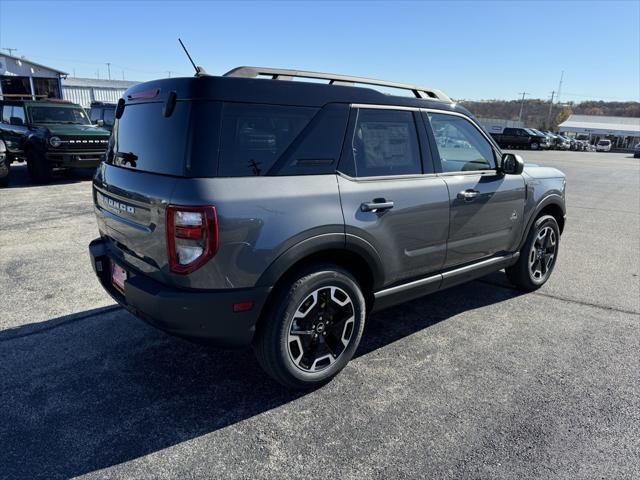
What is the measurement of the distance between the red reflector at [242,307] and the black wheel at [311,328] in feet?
0.63

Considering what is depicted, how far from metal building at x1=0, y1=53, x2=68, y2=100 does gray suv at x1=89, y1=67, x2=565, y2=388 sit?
89.2ft

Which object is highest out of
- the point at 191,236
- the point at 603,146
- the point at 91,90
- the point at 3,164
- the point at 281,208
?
the point at 91,90

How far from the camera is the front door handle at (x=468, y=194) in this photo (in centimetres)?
372

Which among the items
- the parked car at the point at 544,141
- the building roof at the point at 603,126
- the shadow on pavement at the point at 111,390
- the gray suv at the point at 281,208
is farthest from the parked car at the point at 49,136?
the building roof at the point at 603,126

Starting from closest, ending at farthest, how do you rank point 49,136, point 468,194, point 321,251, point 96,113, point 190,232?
point 190,232, point 321,251, point 468,194, point 49,136, point 96,113

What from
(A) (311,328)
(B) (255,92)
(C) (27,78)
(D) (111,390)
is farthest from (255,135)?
(C) (27,78)

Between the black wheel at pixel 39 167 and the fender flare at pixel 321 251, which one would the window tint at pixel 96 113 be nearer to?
the black wheel at pixel 39 167

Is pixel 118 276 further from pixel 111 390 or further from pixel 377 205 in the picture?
pixel 377 205

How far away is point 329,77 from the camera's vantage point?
10.3 feet

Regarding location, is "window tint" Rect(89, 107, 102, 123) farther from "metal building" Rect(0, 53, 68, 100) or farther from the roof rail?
the roof rail

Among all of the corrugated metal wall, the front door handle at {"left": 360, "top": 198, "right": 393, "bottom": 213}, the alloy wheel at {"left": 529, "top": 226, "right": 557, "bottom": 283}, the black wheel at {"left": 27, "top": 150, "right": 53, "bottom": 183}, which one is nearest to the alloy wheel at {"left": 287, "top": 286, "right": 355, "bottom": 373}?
the front door handle at {"left": 360, "top": 198, "right": 393, "bottom": 213}

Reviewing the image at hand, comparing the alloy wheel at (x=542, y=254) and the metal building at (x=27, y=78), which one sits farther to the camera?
the metal building at (x=27, y=78)

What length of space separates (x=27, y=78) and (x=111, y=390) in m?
29.0

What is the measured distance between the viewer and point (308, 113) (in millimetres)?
2891
